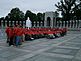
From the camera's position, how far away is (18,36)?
18.4 meters

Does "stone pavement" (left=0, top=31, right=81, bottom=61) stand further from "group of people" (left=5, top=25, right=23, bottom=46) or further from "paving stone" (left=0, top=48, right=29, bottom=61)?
"group of people" (left=5, top=25, right=23, bottom=46)

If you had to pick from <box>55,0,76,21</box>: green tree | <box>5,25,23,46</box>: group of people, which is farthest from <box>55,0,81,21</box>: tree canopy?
<box>5,25,23,46</box>: group of people

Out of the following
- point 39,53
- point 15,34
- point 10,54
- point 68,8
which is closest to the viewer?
point 10,54

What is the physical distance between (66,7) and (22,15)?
25.6 meters

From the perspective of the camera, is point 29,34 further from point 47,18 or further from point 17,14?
point 17,14

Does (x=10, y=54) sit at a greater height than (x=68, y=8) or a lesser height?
lesser

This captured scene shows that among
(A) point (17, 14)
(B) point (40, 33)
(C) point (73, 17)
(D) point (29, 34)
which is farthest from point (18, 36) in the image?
(A) point (17, 14)

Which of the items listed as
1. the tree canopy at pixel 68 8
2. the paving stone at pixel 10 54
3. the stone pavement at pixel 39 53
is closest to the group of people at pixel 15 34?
the stone pavement at pixel 39 53

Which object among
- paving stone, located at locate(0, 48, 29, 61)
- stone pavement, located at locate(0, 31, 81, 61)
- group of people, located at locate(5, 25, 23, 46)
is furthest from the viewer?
group of people, located at locate(5, 25, 23, 46)

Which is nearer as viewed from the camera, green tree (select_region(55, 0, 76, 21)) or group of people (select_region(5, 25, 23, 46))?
group of people (select_region(5, 25, 23, 46))

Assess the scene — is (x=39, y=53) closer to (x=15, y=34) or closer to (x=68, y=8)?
(x=15, y=34)

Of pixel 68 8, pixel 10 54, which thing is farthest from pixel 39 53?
pixel 68 8

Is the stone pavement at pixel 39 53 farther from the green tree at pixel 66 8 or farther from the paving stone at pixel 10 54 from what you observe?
the green tree at pixel 66 8

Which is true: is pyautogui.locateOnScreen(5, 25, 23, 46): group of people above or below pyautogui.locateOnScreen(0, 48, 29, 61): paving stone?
above
